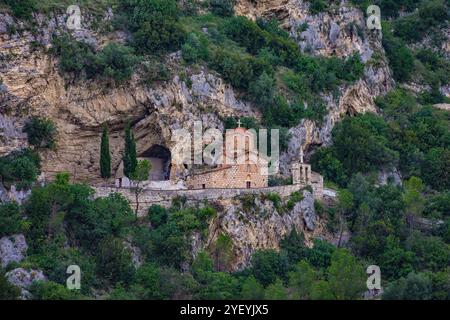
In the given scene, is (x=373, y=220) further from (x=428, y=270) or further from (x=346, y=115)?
(x=346, y=115)

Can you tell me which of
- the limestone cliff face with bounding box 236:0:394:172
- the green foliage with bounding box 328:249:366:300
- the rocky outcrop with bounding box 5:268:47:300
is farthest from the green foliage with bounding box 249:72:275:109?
the rocky outcrop with bounding box 5:268:47:300

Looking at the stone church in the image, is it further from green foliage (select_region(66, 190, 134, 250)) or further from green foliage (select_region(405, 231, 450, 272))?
green foliage (select_region(405, 231, 450, 272))

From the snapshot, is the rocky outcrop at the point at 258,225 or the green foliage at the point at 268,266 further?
the rocky outcrop at the point at 258,225

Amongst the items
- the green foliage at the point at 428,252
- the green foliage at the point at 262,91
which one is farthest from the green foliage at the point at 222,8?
the green foliage at the point at 428,252

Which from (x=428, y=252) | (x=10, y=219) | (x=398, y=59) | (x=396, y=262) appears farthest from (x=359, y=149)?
(x=10, y=219)

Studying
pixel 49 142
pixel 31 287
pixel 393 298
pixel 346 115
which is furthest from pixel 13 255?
pixel 346 115

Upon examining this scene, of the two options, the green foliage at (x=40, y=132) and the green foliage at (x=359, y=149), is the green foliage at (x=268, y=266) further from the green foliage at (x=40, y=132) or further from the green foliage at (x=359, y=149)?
the green foliage at (x=40, y=132)
